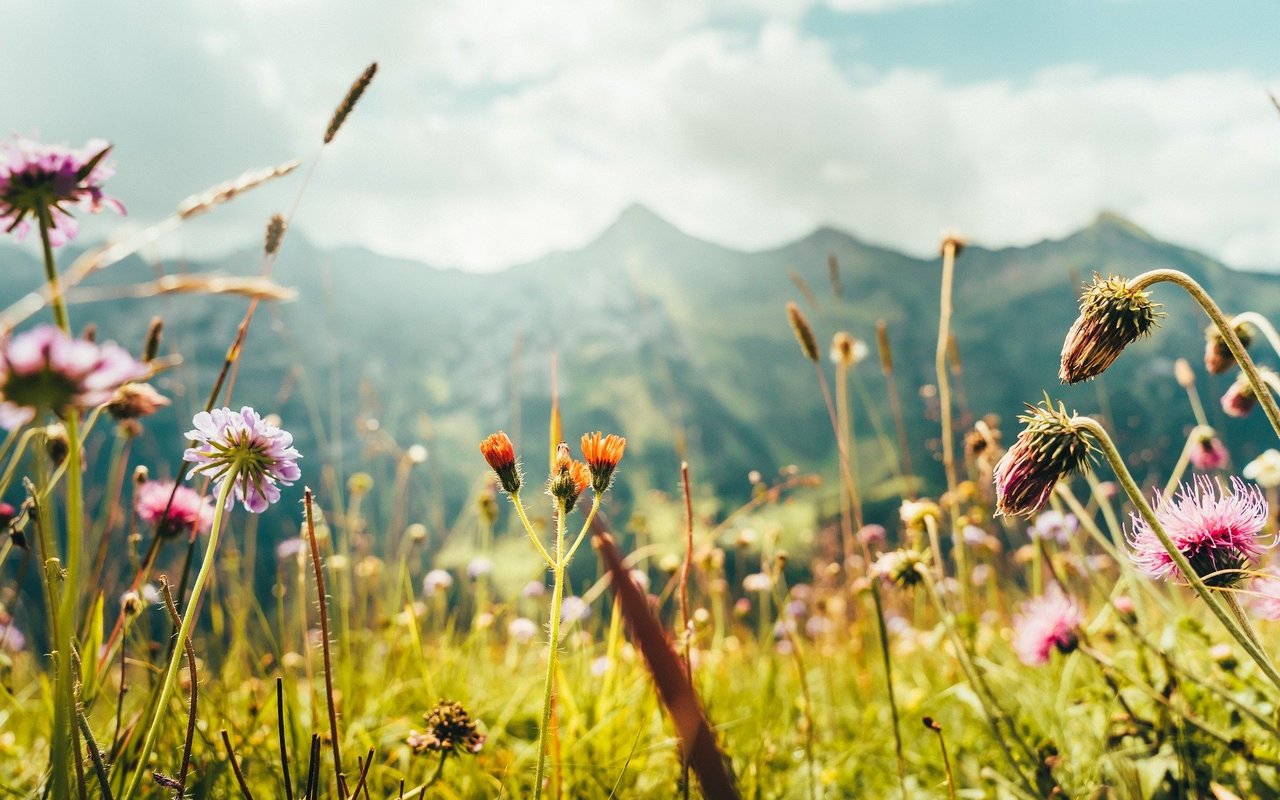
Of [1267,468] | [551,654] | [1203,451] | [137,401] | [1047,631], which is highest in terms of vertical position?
[1267,468]

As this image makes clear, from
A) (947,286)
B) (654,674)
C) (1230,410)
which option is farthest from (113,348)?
(1230,410)

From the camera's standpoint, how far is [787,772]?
2094 mm

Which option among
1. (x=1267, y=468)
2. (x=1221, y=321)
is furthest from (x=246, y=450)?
(x=1267, y=468)

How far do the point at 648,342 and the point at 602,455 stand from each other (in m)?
86.0

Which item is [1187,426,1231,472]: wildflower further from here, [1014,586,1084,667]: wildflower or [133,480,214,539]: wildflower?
[133,480,214,539]: wildflower

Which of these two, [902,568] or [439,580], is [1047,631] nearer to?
[902,568]

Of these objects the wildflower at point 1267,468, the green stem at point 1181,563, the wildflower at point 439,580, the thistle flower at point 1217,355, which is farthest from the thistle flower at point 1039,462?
the wildflower at point 1267,468

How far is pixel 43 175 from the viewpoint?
914 mm

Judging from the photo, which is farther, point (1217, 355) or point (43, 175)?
point (1217, 355)

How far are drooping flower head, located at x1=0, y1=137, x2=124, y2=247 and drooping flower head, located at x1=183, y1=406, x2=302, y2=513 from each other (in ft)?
0.96

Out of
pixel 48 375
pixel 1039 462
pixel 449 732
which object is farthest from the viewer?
pixel 449 732

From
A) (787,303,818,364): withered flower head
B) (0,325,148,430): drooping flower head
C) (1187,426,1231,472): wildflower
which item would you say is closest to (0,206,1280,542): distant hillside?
(1187,426,1231,472): wildflower

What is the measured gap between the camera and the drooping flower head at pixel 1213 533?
1.21 m

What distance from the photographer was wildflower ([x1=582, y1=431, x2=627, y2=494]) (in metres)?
0.94
